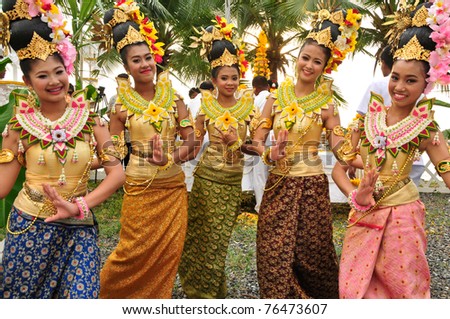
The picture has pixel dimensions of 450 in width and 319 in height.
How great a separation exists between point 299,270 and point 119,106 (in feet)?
5.40

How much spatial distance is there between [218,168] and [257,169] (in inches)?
145

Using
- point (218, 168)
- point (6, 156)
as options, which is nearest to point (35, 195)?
point (6, 156)

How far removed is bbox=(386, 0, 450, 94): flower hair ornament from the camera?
8.41 ft

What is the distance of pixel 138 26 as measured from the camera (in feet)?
11.3

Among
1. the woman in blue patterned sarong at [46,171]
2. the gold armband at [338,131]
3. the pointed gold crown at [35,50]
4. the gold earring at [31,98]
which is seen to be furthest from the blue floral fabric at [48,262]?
the gold armband at [338,131]

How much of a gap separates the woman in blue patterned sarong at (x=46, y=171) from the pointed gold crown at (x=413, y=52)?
5.41 feet

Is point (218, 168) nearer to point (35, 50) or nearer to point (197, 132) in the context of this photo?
point (197, 132)

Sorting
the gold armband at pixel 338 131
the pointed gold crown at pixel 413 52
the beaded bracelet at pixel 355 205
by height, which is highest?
the pointed gold crown at pixel 413 52

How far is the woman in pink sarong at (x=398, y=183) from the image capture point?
270 centimetres

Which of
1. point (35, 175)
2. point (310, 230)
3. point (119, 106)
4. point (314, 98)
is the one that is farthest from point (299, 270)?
point (35, 175)

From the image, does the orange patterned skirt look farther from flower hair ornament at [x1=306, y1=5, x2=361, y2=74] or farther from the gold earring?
flower hair ornament at [x1=306, y1=5, x2=361, y2=74]

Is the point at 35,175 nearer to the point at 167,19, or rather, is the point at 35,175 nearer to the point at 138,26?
the point at 138,26

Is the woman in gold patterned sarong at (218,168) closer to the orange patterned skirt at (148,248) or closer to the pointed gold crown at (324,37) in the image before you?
the orange patterned skirt at (148,248)

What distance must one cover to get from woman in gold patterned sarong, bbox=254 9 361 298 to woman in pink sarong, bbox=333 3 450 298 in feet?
1.96
